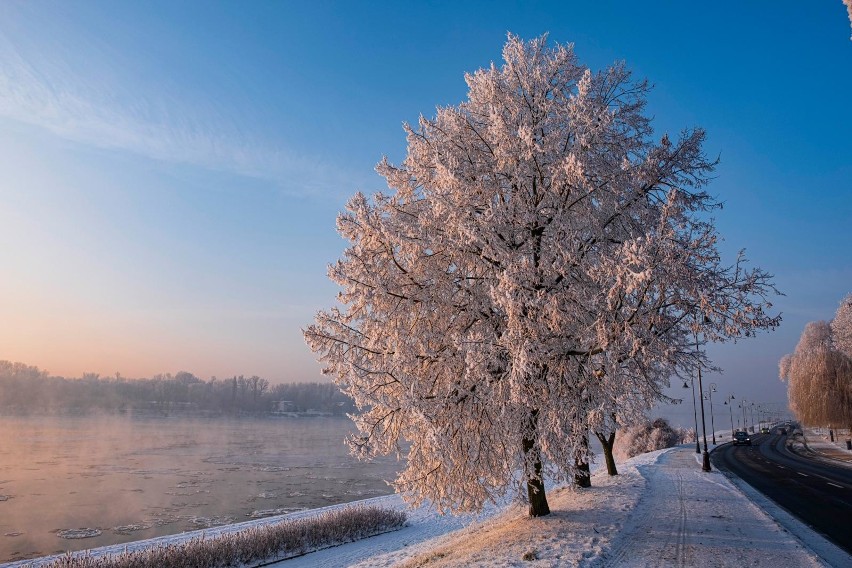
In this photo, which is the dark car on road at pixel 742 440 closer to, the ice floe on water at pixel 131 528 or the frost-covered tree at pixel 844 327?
the frost-covered tree at pixel 844 327

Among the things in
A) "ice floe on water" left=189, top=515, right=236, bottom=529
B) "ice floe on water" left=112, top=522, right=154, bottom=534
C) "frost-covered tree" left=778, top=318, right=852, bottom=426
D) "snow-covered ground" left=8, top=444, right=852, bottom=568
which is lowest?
"ice floe on water" left=112, top=522, right=154, bottom=534

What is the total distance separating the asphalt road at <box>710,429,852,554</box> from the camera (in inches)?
547

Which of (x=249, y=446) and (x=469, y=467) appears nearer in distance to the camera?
(x=469, y=467)

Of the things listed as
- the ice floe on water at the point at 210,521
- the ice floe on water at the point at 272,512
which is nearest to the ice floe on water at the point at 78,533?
the ice floe on water at the point at 210,521

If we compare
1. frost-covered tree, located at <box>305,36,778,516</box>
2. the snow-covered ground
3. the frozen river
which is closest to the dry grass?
the snow-covered ground

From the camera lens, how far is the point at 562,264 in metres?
10.4

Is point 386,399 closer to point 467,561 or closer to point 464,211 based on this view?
point 467,561

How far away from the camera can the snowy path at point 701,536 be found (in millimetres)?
9703

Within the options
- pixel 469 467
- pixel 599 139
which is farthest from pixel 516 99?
pixel 469 467

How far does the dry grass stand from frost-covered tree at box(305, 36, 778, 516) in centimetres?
964

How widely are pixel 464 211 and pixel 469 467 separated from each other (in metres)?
5.10

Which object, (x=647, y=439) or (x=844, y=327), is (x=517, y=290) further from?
(x=647, y=439)

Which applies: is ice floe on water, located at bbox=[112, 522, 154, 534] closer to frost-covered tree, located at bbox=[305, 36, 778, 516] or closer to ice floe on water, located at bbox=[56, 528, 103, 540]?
ice floe on water, located at bbox=[56, 528, 103, 540]

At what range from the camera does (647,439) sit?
5597 cm
